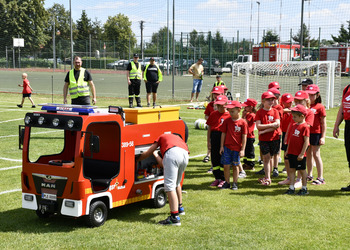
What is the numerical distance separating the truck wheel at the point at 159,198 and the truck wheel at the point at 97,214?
1.07 metres

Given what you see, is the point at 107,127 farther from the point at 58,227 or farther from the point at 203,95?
the point at 203,95

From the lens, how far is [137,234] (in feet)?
20.7

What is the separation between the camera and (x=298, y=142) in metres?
8.11

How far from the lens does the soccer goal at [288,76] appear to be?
→ 21936 mm

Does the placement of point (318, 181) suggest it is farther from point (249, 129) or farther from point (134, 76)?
point (134, 76)

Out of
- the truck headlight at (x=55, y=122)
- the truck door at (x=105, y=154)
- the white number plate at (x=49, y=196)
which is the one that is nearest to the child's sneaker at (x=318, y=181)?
the truck door at (x=105, y=154)

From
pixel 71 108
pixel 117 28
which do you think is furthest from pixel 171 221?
pixel 117 28

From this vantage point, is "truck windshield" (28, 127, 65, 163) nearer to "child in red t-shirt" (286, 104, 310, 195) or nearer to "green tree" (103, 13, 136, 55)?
"child in red t-shirt" (286, 104, 310, 195)

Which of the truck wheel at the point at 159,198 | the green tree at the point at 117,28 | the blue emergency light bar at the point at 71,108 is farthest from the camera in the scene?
the green tree at the point at 117,28

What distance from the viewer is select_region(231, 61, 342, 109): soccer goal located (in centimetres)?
2194

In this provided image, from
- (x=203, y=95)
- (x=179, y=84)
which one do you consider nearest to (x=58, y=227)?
(x=203, y=95)

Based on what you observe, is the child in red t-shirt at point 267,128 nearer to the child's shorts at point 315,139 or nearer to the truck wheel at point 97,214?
the child's shorts at point 315,139

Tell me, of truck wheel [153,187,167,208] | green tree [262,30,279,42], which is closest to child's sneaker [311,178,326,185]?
truck wheel [153,187,167,208]

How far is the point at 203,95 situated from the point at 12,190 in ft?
66.4
